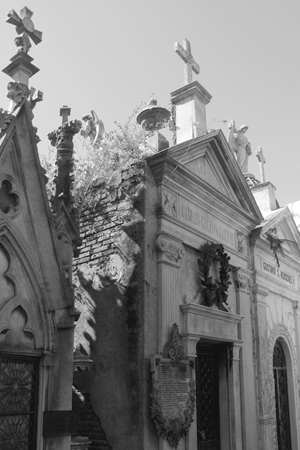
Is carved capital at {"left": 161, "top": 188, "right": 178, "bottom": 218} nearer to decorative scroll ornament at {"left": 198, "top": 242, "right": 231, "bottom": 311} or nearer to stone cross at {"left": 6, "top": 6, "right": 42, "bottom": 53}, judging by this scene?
decorative scroll ornament at {"left": 198, "top": 242, "right": 231, "bottom": 311}

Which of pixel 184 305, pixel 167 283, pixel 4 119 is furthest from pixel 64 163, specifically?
pixel 184 305

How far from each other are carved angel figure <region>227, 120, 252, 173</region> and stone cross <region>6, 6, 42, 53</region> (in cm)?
685

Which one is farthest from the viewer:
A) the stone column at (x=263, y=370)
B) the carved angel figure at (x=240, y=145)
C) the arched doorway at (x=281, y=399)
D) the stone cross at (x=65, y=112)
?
the carved angel figure at (x=240, y=145)

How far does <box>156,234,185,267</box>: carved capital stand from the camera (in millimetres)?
7094

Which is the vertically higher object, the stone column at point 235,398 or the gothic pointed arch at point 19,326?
the gothic pointed arch at point 19,326

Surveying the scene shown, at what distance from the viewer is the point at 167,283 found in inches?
277

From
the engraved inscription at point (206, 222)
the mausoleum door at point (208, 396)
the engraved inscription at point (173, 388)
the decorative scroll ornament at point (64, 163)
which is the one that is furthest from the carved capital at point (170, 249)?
the decorative scroll ornament at point (64, 163)

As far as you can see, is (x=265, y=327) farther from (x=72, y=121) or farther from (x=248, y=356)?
(x=72, y=121)

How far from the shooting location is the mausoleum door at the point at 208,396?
7.84 meters

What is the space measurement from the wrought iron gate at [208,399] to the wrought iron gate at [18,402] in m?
3.78

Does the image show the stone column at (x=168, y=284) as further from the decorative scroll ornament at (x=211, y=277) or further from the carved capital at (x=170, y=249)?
the decorative scroll ornament at (x=211, y=277)

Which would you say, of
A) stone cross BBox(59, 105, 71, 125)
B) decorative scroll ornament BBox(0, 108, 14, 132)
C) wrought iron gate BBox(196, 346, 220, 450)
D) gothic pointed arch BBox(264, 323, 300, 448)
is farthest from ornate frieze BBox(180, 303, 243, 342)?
decorative scroll ornament BBox(0, 108, 14, 132)

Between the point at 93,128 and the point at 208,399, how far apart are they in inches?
218

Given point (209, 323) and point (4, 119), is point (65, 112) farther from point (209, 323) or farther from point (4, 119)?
point (209, 323)
